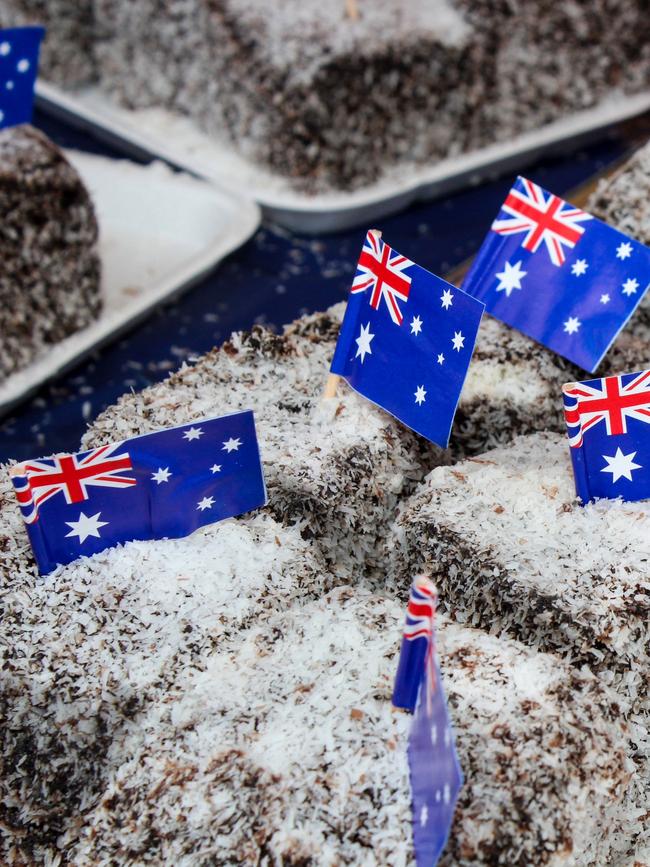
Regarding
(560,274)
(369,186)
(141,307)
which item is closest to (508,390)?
(560,274)

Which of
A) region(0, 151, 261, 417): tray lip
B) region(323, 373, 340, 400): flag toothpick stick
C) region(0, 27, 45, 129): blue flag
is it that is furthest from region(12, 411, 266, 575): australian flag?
region(0, 27, 45, 129): blue flag

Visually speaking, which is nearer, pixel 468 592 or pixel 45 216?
pixel 468 592

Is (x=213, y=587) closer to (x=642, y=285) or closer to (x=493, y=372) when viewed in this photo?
(x=493, y=372)

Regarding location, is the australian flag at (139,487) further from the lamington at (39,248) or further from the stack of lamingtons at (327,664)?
the lamington at (39,248)

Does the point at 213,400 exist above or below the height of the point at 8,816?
above

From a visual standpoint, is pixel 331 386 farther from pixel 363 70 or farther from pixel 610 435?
pixel 363 70

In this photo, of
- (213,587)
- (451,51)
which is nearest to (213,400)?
(213,587)
